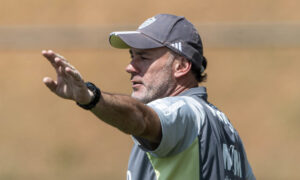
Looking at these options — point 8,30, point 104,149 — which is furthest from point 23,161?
point 8,30

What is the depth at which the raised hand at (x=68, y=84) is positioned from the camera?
2.62 metres

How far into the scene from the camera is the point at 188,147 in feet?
10.4

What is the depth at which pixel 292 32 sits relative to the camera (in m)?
9.24

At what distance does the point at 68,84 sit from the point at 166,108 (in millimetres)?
578

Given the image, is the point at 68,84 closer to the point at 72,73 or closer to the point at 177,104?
the point at 72,73

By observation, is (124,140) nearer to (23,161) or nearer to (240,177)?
(23,161)

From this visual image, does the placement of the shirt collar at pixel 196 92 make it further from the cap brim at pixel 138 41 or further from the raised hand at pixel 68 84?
the raised hand at pixel 68 84

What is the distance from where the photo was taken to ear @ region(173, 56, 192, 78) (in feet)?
11.9

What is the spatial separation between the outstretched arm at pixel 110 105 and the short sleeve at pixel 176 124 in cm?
4

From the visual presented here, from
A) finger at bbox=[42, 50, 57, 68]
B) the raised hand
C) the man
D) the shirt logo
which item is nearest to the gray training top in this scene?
the man

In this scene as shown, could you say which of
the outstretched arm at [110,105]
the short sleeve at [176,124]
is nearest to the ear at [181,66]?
the short sleeve at [176,124]

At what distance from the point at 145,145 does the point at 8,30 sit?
6.89 m

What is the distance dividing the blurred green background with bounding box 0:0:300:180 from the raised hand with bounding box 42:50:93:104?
6.51 meters

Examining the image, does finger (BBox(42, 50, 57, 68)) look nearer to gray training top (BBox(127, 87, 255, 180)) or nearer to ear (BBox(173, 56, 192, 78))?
gray training top (BBox(127, 87, 255, 180))
